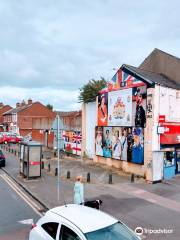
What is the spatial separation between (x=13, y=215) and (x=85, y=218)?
20.1ft

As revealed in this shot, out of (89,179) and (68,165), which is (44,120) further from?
(89,179)

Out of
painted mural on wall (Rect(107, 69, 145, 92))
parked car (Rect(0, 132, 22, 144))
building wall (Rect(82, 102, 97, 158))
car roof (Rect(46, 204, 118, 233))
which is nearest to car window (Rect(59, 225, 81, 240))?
car roof (Rect(46, 204, 118, 233))

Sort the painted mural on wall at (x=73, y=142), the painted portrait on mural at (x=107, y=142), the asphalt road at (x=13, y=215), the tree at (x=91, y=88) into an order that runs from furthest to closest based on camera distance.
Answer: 1. the tree at (x=91, y=88)
2. the painted mural on wall at (x=73, y=142)
3. the painted portrait on mural at (x=107, y=142)
4. the asphalt road at (x=13, y=215)

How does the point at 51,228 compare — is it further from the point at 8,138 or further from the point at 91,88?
the point at 91,88

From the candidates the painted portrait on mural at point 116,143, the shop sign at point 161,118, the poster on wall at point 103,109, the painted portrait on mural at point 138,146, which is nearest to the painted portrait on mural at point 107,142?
the painted portrait on mural at point 116,143

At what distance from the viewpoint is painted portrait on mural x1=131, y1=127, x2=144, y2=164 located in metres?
19.3

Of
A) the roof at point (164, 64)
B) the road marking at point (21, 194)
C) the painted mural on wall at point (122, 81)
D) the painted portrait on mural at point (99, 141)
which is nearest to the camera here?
the road marking at point (21, 194)

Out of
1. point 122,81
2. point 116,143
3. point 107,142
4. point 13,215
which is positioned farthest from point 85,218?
point 107,142

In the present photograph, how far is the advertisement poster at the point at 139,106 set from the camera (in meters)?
19.4

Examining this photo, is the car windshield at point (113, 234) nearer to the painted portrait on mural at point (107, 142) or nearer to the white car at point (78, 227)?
the white car at point (78, 227)

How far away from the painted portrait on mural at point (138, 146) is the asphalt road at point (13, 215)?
8102 millimetres

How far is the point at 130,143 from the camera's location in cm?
2053

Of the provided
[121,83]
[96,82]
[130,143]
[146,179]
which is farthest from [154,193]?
[96,82]

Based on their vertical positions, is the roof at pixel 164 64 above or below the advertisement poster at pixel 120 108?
above
